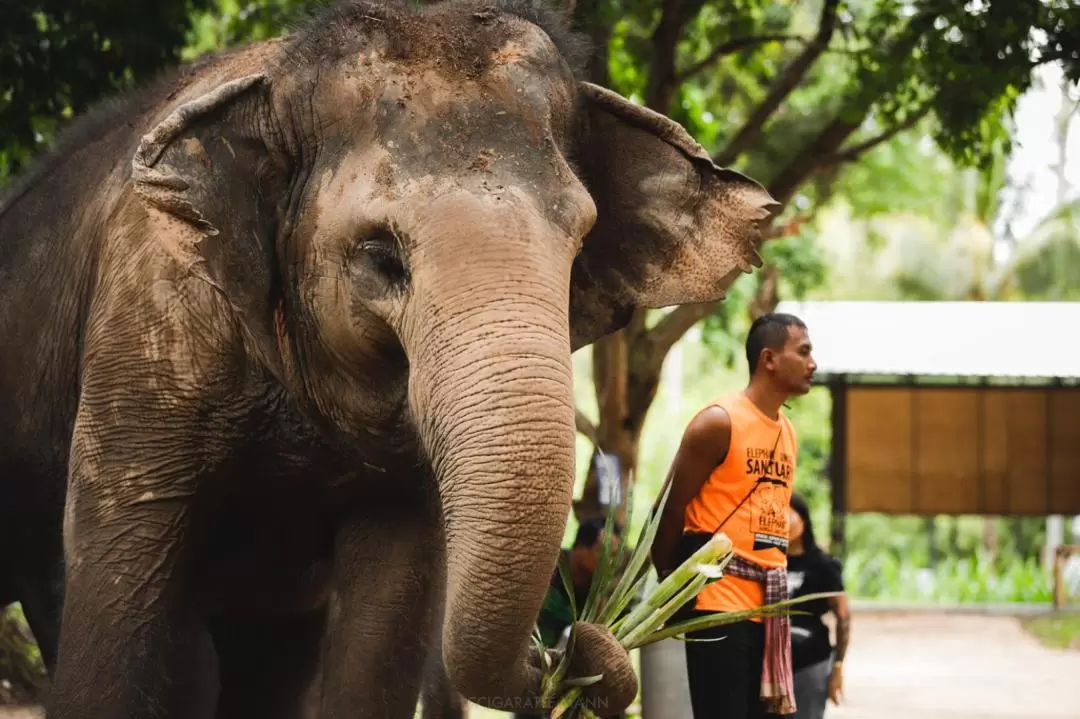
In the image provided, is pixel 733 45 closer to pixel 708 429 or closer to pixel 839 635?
pixel 839 635

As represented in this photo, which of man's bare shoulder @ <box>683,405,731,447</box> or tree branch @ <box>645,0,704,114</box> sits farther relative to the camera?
tree branch @ <box>645,0,704,114</box>

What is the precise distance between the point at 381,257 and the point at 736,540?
6.90ft

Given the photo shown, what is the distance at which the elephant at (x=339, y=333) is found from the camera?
385 centimetres

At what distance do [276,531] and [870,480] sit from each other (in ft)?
52.1

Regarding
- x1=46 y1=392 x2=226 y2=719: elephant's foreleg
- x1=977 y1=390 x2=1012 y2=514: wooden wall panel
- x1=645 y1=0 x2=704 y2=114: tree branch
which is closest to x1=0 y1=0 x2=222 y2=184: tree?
x1=645 y1=0 x2=704 y2=114: tree branch

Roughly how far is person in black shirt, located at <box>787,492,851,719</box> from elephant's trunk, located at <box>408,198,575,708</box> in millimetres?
3443

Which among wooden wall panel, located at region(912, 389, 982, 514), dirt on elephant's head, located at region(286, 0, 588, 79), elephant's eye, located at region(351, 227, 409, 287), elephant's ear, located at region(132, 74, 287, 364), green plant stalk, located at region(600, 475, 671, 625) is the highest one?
dirt on elephant's head, located at region(286, 0, 588, 79)

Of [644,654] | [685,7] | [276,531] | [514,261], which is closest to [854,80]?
[685,7]

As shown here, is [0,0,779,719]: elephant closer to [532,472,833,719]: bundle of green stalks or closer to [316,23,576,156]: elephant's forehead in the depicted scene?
[316,23,576,156]: elephant's forehead

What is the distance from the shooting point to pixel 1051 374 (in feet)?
65.9

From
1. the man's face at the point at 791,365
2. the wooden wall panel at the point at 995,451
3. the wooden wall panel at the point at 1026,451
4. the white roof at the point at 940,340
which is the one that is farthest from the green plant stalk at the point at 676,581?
the wooden wall panel at the point at 1026,451

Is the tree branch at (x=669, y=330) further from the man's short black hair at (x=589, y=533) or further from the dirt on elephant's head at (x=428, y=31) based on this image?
the dirt on elephant's head at (x=428, y=31)

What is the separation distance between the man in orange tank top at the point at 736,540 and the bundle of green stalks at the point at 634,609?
173 mm

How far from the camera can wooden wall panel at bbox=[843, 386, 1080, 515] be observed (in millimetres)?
20547
